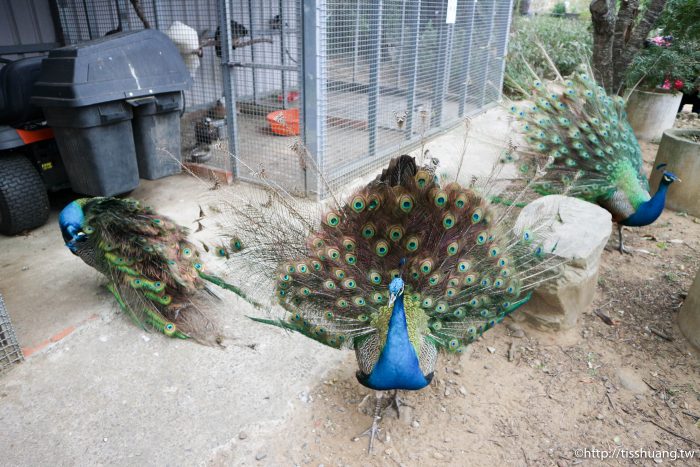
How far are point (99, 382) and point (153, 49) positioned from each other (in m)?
3.05

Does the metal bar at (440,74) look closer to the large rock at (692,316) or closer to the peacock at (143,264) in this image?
the large rock at (692,316)

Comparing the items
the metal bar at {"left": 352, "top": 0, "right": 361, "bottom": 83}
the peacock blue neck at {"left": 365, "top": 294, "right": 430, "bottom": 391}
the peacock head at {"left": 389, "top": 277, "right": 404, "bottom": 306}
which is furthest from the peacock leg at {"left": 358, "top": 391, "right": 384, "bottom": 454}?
the metal bar at {"left": 352, "top": 0, "right": 361, "bottom": 83}

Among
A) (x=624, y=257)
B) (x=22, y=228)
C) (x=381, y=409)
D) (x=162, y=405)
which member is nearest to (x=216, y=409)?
(x=162, y=405)

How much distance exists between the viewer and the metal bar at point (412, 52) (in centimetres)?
611

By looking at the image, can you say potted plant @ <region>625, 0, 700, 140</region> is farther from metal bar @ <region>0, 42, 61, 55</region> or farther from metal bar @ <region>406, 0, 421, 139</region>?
metal bar @ <region>0, 42, 61, 55</region>

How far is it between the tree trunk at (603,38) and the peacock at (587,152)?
5.63 ft

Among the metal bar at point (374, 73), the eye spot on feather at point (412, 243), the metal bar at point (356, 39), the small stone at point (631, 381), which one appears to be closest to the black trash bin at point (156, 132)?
the metal bar at point (356, 39)

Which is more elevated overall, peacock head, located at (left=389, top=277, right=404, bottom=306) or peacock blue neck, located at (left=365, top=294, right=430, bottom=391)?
peacock head, located at (left=389, top=277, right=404, bottom=306)

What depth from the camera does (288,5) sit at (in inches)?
291

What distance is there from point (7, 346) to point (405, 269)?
2478mm

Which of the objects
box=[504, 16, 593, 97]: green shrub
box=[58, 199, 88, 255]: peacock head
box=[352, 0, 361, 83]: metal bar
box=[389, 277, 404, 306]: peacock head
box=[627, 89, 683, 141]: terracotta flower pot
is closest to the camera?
box=[389, 277, 404, 306]: peacock head

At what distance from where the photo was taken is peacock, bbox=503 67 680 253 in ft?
14.5

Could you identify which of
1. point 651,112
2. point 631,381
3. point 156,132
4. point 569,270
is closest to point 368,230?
point 569,270

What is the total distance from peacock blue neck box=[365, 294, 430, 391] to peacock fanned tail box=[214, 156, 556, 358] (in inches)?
7.3
